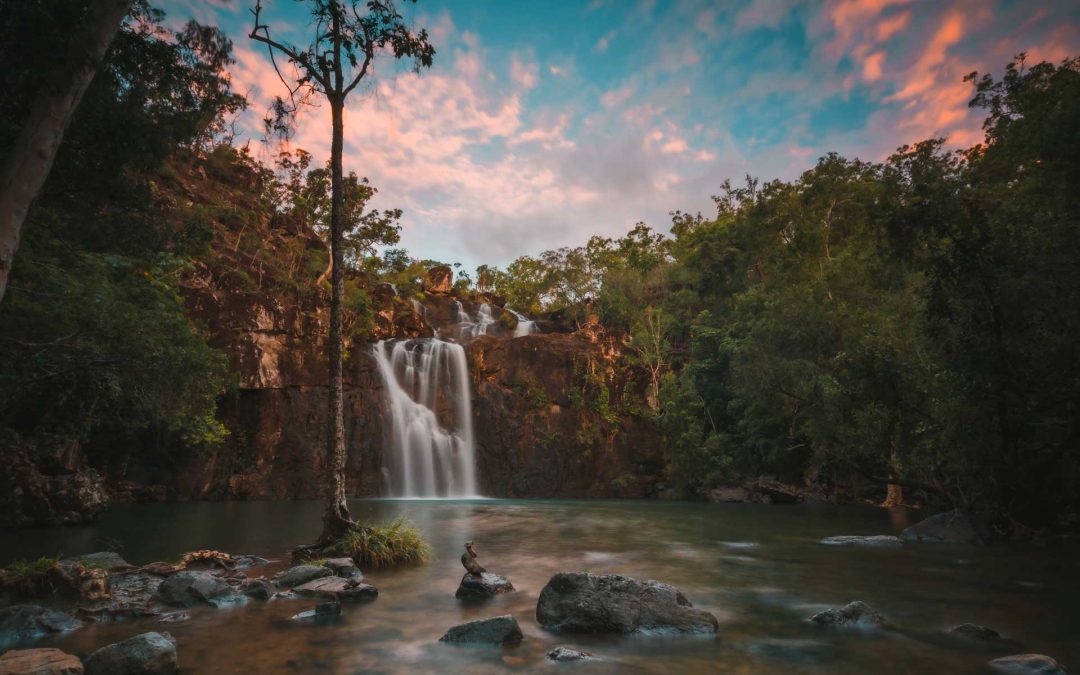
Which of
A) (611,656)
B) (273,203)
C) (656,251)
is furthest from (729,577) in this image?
(656,251)

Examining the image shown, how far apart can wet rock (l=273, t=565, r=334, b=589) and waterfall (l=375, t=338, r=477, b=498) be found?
24.4 m

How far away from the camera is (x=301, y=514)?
20.7 m

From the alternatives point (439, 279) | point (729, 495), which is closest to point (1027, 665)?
point (729, 495)

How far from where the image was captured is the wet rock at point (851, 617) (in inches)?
261

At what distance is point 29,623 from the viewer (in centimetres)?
576

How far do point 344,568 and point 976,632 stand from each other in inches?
314

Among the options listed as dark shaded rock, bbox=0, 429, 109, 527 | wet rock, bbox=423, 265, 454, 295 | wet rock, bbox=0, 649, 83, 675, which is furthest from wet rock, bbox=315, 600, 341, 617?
wet rock, bbox=423, 265, 454, 295

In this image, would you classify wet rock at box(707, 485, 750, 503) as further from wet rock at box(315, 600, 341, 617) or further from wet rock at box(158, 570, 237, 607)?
wet rock at box(158, 570, 237, 607)

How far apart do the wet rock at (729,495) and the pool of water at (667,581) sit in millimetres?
13809

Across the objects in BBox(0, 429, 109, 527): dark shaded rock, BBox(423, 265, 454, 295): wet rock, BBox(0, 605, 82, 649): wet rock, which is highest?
BBox(423, 265, 454, 295): wet rock

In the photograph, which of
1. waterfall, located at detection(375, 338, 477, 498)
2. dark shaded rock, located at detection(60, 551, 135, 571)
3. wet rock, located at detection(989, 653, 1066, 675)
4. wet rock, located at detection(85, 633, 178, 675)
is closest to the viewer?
wet rock, located at detection(85, 633, 178, 675)

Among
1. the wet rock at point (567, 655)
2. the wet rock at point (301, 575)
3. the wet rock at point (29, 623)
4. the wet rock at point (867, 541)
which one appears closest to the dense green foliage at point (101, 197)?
the wet rock at point (29, 623)

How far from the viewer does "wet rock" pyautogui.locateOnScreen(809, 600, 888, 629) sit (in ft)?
21.7

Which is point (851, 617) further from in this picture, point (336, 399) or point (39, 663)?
point (336, 399)
